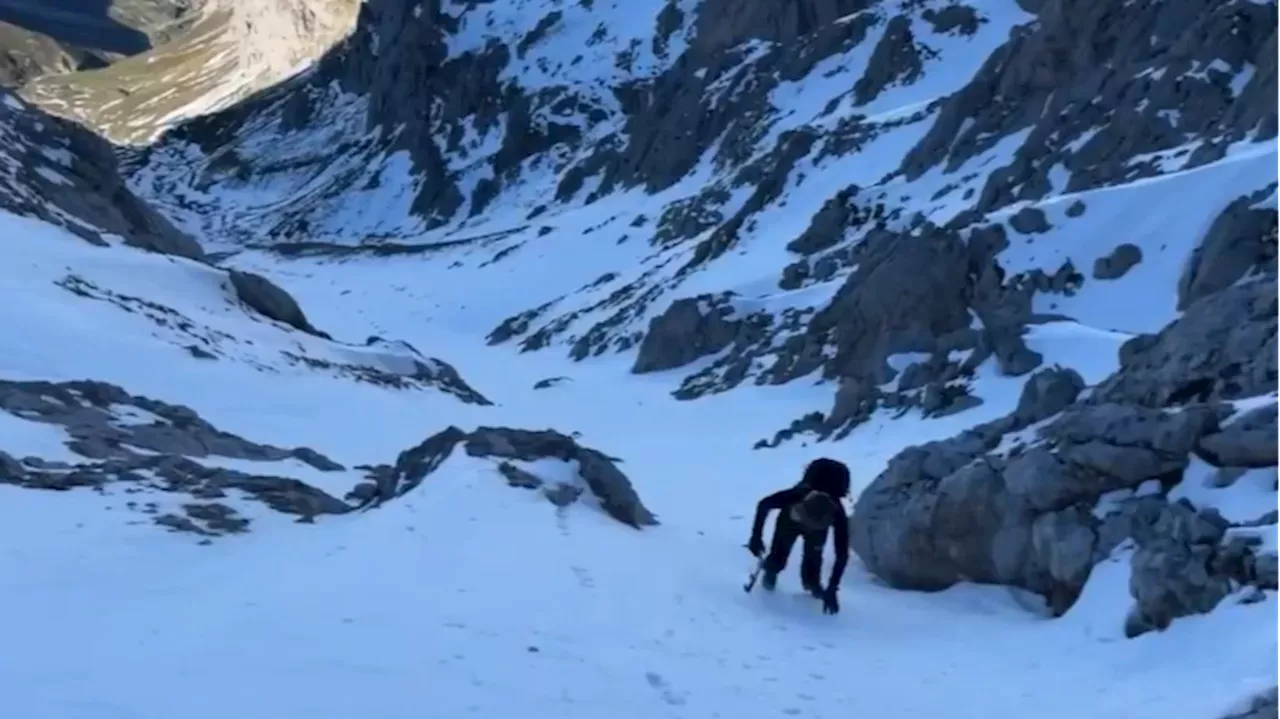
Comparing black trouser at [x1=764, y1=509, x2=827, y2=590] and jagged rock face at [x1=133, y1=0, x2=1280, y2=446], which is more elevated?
jagged rock face at [x1=133, y1=0, x2=1280, y2=446]

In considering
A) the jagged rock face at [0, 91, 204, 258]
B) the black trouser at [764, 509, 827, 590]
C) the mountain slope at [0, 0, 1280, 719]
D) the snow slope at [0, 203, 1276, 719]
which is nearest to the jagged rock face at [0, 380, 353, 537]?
the mountain slope at [0, 0, 1280, 719]

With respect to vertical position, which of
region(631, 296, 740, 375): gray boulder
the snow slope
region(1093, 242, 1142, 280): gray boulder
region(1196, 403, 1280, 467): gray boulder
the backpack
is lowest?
the snow slope

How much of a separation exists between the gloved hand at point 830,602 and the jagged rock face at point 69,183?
22.0m

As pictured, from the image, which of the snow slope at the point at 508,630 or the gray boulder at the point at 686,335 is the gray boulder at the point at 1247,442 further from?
the gray boulder at the point at 686,335

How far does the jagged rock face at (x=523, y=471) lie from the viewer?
12.8 meters

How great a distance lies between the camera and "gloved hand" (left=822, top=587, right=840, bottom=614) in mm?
10664

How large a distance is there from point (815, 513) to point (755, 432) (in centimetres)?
1460

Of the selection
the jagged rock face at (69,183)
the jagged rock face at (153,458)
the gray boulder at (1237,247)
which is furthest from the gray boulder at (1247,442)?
the jagged rock face at (69,183)

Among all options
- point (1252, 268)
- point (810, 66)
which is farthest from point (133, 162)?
point (1252, 268)

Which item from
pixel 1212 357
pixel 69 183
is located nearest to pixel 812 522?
pixel 1212 357

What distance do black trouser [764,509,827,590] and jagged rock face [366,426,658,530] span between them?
216cm

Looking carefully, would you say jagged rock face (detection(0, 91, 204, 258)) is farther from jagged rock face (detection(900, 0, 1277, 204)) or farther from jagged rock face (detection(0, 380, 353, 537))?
jagged rock face (detection(900, 0, 1277, 204))

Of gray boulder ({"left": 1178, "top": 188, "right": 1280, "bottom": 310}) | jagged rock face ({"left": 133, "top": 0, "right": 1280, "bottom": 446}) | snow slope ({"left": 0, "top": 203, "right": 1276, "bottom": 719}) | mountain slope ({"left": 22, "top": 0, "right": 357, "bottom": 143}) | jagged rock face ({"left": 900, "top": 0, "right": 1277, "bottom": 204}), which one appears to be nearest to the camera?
snow slope ({"left": 0, "top": 203, "right": 1276, "bottom": 719})

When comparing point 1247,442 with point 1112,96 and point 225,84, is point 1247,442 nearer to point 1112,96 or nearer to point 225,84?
point 1112,96
